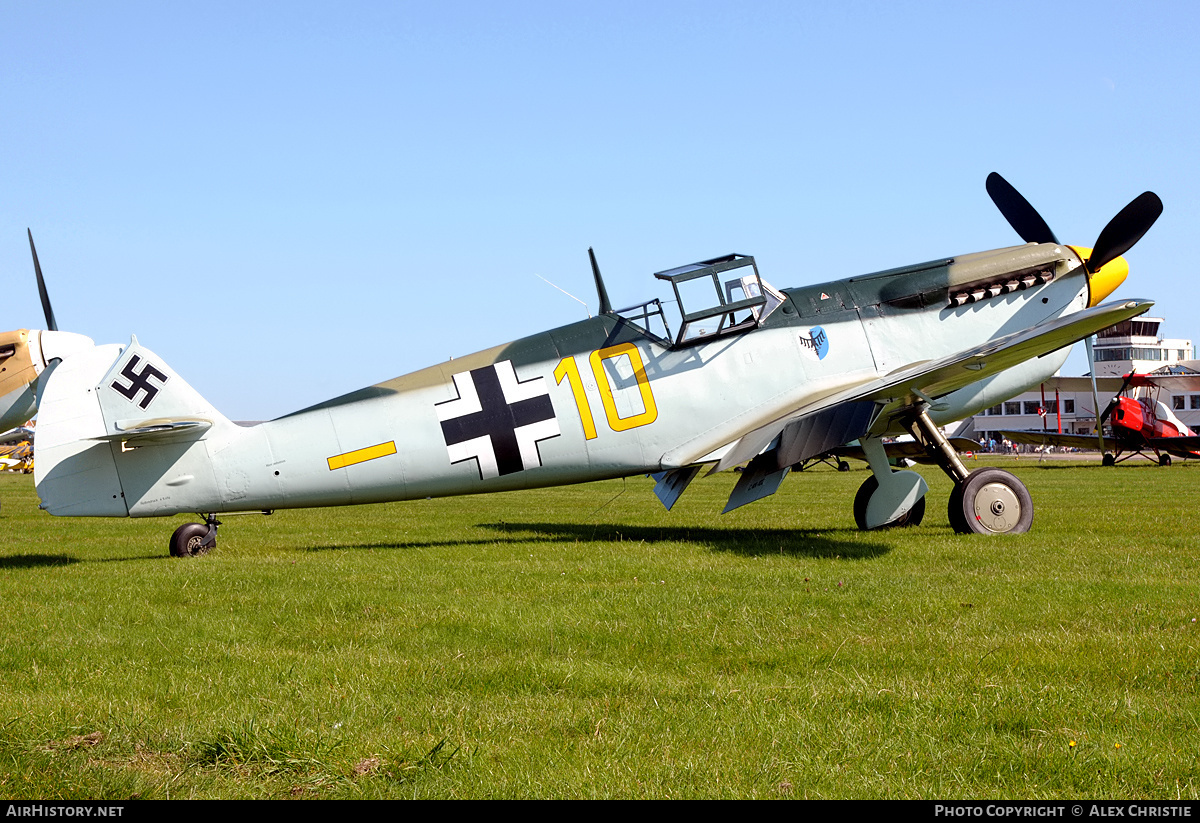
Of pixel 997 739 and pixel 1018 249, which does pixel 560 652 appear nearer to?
pixel 997 739

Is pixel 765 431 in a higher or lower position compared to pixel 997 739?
higher

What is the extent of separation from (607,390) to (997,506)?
385 cm

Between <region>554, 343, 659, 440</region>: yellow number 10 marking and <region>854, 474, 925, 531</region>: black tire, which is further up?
<region>554, 343, 659, 440</region>: yellow number 10 marking

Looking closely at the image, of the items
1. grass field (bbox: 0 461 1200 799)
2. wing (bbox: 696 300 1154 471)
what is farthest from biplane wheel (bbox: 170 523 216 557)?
wing (bbox: 696 300 1154 471)

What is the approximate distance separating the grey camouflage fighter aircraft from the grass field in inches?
29.6

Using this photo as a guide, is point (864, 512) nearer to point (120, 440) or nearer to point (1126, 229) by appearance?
point (1126, 229)

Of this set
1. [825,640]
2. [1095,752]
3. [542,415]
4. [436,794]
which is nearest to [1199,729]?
[1095,752]

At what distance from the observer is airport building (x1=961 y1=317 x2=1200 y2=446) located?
82.6 meters

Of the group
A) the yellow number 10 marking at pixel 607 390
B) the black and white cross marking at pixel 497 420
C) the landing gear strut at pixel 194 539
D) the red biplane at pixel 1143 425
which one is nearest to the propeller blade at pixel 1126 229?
the yellow number 10 marking at pixel 607 390

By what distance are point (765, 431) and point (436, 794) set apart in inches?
261

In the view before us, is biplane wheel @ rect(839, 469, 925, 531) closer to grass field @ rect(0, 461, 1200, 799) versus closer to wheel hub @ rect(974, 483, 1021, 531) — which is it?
wheel hub @ rect(974, 483, 1021, 531)

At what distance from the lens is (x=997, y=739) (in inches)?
125

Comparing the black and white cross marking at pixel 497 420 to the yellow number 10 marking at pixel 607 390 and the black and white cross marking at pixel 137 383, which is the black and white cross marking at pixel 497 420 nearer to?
the yellow number 10 marking at pixel 607 390

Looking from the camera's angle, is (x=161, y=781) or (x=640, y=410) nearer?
(x=161, y=781)
